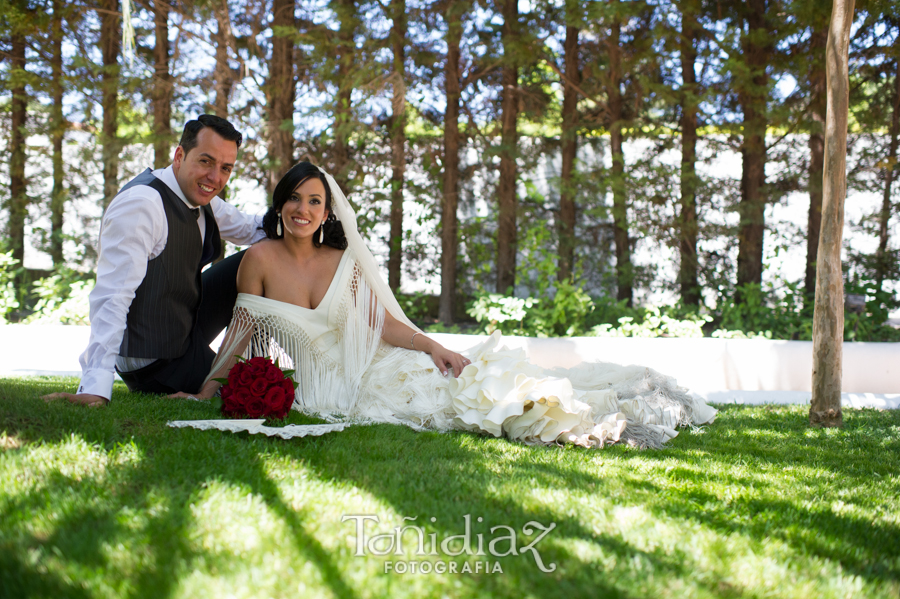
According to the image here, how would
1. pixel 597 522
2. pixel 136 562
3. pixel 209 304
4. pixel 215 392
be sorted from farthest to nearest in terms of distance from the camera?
1. pixel 209 304
2. pixel 215 392
3. pixel 597 522
4. pixel 136 562

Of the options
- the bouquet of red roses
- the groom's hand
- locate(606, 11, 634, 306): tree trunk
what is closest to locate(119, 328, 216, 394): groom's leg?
the groom's hand

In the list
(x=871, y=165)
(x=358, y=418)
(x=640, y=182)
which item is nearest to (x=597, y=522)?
(x=358, y=418)

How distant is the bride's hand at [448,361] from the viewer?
345 centimetres

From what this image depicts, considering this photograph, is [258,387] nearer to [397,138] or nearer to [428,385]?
[428,385]

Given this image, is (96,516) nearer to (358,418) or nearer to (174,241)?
(358,418)

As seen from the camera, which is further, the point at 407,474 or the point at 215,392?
the point at 215,392

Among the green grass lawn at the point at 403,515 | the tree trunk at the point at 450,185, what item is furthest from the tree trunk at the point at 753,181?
the green grass lawn at the point at 403,515

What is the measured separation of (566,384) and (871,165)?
7960mm

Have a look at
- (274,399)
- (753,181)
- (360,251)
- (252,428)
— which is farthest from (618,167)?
(252,428)

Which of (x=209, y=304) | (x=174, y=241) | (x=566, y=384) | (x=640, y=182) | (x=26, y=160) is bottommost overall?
(x=566, y=384)

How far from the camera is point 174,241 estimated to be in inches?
133

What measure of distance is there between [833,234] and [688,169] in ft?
13.0

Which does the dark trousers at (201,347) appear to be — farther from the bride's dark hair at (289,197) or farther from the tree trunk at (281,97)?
the tree trunk at (281,97)

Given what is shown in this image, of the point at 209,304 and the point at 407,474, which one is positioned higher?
the point at 209,304
